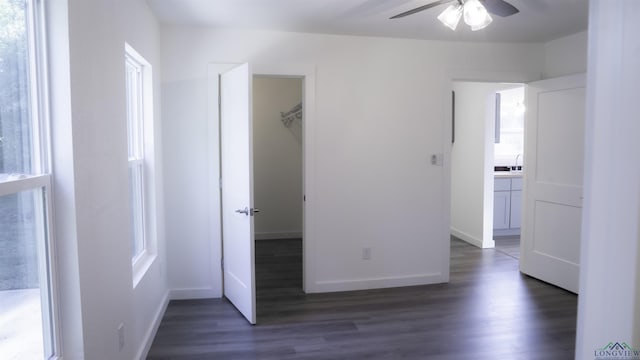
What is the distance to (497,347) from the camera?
2.97 metres

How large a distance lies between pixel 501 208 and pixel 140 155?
16.8ft

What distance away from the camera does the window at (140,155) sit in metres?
→ 3.05

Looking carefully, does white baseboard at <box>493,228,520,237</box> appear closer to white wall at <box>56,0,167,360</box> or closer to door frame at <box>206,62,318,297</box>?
door frame at <box>206,62,318,297</box>

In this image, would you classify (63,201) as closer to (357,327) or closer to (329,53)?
(357,327)

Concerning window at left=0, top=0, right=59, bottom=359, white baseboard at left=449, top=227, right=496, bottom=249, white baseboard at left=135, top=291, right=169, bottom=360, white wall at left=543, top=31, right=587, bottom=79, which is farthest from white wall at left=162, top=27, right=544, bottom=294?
window at left=0, top=0, right=59, bottom=359

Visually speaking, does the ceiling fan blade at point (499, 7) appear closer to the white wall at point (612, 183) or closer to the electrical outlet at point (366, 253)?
the white wall at point (612, 183)

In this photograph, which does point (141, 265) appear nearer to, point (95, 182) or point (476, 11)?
point (95, 182)

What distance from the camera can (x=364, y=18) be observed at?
3.46m

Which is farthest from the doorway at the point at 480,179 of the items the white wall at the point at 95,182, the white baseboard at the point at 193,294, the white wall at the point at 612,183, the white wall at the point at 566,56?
the white wall at the point at 612,183

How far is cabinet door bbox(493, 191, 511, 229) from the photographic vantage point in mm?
6285

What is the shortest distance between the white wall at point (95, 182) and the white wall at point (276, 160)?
12.0 ft

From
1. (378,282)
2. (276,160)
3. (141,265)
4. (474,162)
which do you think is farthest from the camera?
(276,160)

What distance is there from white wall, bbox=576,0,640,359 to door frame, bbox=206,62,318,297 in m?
3.50

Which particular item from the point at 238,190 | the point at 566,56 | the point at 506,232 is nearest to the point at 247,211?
the point at 238,190
